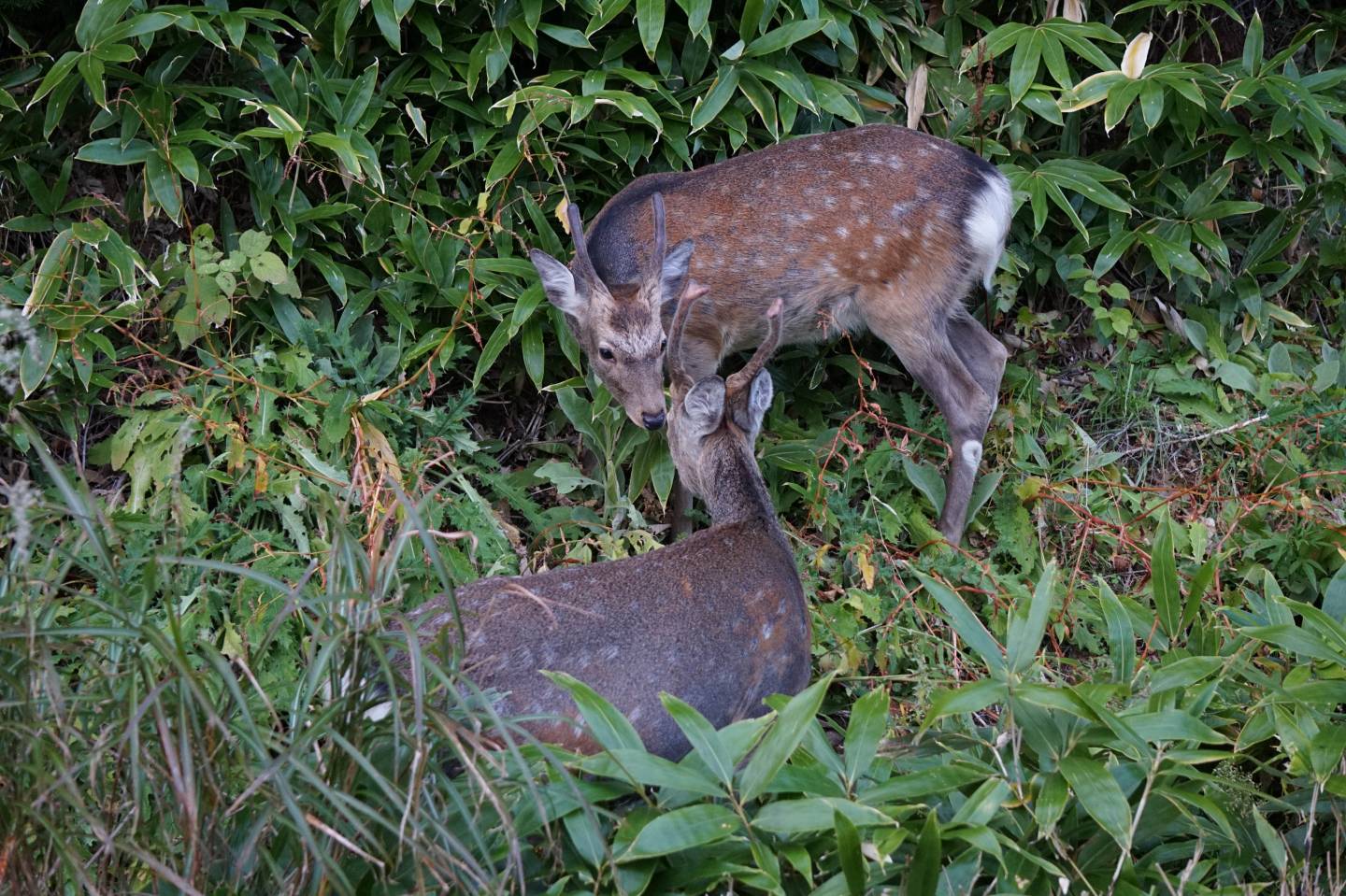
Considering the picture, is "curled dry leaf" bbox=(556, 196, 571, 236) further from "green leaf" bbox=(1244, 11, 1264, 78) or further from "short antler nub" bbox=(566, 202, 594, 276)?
"green leaf" bbox=(1244, 11, 1264, 78)

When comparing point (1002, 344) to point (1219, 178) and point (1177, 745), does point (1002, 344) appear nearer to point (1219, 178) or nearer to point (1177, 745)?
point (1219, 178)

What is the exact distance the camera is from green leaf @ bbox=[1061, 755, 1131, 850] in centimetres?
262

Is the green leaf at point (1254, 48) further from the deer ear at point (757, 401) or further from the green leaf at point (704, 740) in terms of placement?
the green leaf at point (704, 740)

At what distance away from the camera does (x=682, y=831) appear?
2.42 m

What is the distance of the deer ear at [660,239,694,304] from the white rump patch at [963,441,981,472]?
123 cm

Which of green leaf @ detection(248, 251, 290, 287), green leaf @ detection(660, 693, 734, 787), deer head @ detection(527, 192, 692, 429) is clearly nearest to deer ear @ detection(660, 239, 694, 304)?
deer head @ detection(527, 192, 692, 429)

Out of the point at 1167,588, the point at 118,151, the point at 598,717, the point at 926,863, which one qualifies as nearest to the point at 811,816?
the point at 926,863

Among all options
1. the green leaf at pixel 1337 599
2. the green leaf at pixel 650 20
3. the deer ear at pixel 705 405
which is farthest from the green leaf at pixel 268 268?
the green leaf at pixel 1337 599

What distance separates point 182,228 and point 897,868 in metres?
4.06

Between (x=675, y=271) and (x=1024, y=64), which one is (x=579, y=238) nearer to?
(x=675, y=271)

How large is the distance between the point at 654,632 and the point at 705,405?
3.30 feet

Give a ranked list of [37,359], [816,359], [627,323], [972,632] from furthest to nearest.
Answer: [816,359]
[627,323]
[37,359]
[972,632]

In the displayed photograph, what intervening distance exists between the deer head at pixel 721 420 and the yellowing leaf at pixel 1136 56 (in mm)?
2354

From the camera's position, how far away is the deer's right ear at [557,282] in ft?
16.3
